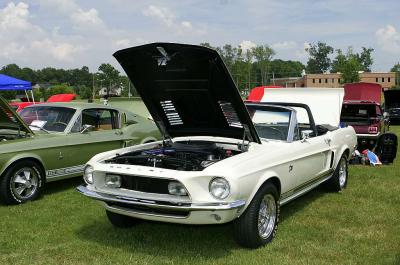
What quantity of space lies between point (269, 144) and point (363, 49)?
113 metres

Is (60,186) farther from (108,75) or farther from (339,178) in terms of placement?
(108,75)

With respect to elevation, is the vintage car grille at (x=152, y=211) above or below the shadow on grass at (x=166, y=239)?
above

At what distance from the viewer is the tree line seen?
232 ft

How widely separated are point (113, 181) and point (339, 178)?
4.15 meters

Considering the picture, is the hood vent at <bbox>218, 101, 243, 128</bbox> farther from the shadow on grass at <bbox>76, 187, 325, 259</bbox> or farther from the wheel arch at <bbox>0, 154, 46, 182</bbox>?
the wheel arch at <bbox>0, 154, 46, 182</bbox>

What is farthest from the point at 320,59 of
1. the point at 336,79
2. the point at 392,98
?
the point at 392,98

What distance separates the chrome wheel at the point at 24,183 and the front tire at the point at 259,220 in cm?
379

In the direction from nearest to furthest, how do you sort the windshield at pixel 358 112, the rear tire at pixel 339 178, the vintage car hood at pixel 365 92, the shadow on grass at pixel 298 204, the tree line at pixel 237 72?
the shadow on grass at pixel 298 204 < the rear tire at pixel 339 178 < the windshield at pixel 358 112 < the vintage car hood at pixel 365 92 < the tree line at pixel 237 72

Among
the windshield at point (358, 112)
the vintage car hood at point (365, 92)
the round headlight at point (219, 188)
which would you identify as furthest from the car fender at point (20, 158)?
the vintage car hood at point (365, 92)

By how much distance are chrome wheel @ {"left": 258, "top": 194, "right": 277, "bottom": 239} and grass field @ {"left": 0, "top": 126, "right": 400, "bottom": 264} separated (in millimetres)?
162

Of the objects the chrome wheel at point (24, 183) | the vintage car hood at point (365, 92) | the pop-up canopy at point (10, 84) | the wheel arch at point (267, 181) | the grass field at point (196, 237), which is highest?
the pop-up canopy at point (10, 84)

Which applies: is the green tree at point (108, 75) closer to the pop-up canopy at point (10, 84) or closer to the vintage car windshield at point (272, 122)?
the pop-up canopy at point (10, 84)

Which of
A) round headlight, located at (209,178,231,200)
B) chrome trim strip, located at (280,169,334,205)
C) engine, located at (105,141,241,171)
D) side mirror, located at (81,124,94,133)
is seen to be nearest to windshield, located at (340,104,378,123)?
chrome trim strip, located at (280,169,334,205)

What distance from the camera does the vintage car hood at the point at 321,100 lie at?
9711 mm
